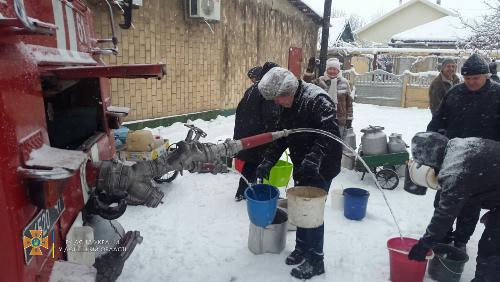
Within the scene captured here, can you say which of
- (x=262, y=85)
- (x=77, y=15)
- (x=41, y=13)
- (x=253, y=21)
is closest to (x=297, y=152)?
(x=262, y=85)

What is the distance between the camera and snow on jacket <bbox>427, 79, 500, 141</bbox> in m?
3.35

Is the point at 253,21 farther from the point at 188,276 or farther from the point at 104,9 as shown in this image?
the point at 188,276

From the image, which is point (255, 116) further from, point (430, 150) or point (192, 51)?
point (192, 51)

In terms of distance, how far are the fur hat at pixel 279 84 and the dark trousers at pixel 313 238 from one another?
85 centimetres

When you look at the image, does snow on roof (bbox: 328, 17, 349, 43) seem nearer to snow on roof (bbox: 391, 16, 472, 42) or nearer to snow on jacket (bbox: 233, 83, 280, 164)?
snow on roof (bbox: 391, 16, 472, 42)

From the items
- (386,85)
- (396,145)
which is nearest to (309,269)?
(396,145)

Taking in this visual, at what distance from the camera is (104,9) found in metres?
6.69

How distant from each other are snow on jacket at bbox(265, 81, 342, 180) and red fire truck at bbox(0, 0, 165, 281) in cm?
167

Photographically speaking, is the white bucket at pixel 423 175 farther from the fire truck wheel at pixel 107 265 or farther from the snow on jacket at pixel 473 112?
the fire truck wheel at pixel 107 265

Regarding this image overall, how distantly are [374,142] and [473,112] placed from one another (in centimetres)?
257

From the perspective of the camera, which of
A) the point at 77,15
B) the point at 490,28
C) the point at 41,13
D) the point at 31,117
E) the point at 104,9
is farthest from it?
the point at 490,28

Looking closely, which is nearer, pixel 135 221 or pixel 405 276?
pixel 405 276

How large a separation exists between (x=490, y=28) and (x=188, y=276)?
58.5 feet

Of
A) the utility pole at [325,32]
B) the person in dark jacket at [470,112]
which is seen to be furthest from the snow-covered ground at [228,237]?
the utility pole at [325,32]
